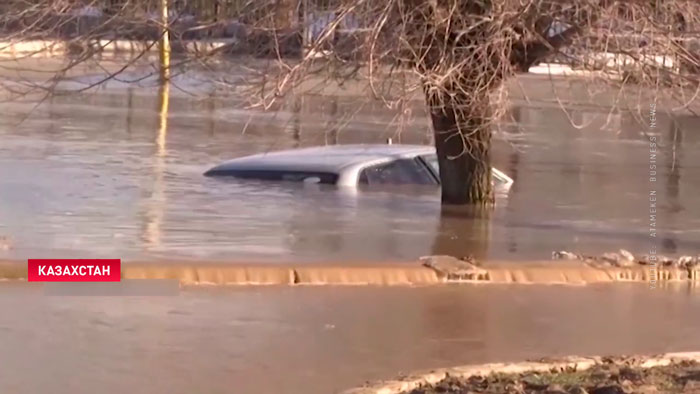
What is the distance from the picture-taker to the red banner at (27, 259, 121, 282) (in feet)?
30.8

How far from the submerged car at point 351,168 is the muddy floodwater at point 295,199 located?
0.33 meters

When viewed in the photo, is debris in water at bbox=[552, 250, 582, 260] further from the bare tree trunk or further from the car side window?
the car side window

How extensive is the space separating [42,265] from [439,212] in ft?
17.5

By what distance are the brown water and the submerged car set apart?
6577mm

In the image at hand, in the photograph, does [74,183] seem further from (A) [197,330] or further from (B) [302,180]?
(A) [197,330]

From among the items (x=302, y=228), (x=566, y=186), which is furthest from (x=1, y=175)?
(x=566, y=186)

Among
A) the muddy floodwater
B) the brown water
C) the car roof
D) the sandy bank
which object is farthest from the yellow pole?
the car roof

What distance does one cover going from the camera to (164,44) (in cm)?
1107

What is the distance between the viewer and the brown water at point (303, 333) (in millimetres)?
7008

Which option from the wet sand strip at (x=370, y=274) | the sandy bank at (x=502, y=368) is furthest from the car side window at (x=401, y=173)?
the sandy bank at (x=502, y=368)

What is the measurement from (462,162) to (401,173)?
9.54ft

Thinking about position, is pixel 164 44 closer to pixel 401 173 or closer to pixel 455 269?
pixel 455 269

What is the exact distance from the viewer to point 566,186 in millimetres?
17969

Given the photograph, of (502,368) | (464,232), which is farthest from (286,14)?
(502,368)
